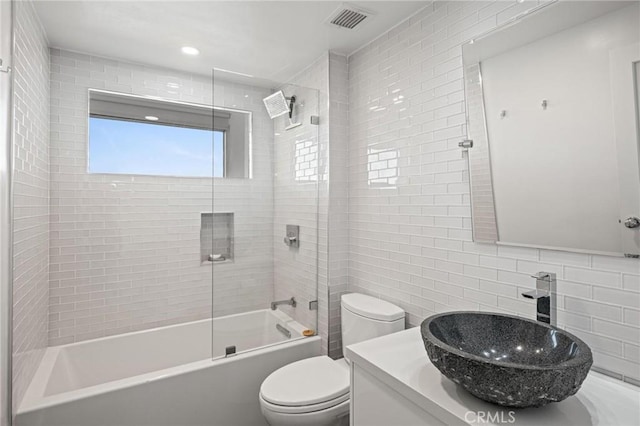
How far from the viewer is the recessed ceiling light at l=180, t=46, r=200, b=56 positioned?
245 centimetres

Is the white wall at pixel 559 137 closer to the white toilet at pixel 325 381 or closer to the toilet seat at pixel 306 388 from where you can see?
the white toilet at pixel 325 381

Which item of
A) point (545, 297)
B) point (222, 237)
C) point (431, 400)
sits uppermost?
point (222, 237)

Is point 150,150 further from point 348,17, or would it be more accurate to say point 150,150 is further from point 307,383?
point 307,383

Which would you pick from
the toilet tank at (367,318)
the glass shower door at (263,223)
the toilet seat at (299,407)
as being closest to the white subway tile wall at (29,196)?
the glass shower door at (263,223)

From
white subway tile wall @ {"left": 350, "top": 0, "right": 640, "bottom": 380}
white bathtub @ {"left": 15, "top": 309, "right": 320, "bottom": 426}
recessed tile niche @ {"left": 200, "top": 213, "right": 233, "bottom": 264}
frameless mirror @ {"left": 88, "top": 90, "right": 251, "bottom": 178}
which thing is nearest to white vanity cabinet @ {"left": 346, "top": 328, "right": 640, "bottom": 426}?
white subway tile wall @ {"left": 350, "top": 0, "right": 640, "bottom": 380}

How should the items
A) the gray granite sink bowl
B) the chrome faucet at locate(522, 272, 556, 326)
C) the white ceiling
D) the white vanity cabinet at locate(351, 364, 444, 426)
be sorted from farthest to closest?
1. the white ceiling
2. the chrome faucet at locate(522, 272, 556, 326)
3. the white vanity cabinet at locate(351, 364, 444, 426)
4. the gray granite sink bowl

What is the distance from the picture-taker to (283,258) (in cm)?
253

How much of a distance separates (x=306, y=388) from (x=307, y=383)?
0.05 metres

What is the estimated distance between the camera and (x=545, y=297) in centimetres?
133

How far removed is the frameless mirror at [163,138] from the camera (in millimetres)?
2426

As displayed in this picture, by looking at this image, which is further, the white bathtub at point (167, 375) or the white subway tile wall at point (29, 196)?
the white bathtub at point (167, 375)

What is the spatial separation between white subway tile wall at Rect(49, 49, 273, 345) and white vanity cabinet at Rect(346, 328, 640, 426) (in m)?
1.27

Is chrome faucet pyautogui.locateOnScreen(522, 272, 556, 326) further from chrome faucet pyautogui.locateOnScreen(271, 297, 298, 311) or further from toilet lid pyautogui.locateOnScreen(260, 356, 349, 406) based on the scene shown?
chrome faucet pyautogui.locateOnScreen(271, 297, 298, 311)

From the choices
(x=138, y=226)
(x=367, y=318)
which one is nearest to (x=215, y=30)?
(x=138, y=226)
